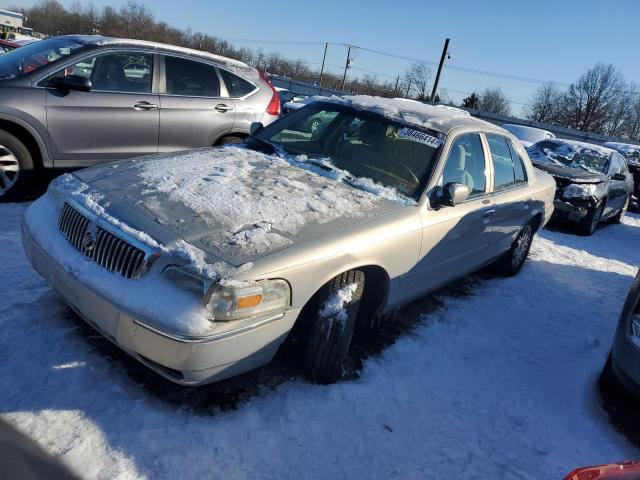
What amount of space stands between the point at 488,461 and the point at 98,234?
2316 millimetres

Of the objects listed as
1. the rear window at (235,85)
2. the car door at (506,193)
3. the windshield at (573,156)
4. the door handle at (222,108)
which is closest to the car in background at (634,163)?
the windshield at (573,156)

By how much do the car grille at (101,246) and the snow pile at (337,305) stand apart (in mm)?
977

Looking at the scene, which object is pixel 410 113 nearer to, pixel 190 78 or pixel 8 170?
pixel 190 78

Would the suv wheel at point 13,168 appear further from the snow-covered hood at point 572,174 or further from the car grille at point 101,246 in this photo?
the snow-covered hood at point 572,174

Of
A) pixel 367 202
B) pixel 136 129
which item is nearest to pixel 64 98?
pixel 136 129

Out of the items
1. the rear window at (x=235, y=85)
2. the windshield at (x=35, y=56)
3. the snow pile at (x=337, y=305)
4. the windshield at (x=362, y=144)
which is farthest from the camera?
the rear window at (x=235, y=85)

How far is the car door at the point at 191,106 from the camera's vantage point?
5637 millimetres

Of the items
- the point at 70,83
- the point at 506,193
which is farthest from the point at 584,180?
the point at 70,83

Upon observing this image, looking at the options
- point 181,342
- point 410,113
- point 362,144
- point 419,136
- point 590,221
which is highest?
point 410,113

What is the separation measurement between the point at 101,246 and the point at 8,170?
10.3 feet

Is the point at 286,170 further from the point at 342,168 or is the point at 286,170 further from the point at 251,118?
the point at 251,118

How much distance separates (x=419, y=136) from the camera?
372cm

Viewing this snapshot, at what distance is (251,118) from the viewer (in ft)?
20.5

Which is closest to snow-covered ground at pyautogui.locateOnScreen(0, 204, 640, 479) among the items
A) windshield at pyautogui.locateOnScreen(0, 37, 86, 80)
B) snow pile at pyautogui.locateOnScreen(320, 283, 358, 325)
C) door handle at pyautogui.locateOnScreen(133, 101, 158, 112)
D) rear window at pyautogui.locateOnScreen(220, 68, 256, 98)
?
snow pile at pyautogui.locateOnScreen(320, 283, 358, 325)
